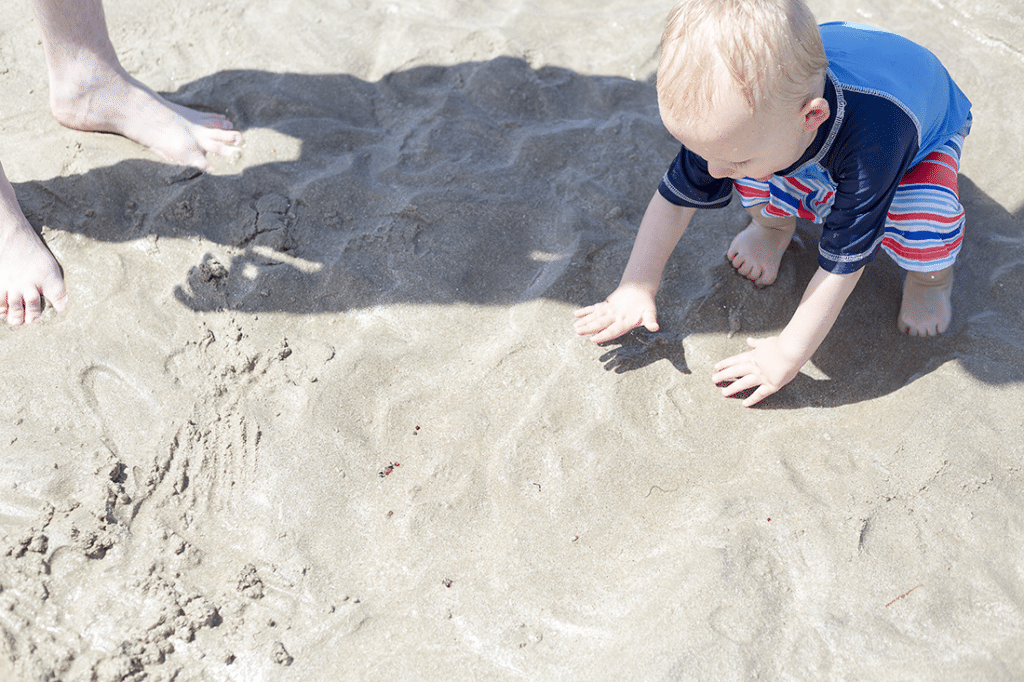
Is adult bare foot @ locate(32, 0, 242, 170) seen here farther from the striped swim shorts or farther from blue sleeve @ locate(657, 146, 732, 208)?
the striped swim shorts

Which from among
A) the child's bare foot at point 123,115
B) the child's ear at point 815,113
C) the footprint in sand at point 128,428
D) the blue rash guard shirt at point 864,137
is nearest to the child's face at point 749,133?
the child's ear at point 815,113

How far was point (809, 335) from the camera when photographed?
187 centimetres

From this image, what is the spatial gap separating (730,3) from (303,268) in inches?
54.6

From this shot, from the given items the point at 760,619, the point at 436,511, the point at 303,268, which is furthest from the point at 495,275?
the point at 760,619

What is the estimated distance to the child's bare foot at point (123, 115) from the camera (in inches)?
96.5

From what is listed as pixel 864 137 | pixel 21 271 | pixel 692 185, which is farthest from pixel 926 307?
pixel 21 271

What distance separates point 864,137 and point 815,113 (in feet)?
0.59

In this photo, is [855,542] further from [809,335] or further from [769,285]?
[769,285]

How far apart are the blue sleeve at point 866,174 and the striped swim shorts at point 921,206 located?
0.18 m

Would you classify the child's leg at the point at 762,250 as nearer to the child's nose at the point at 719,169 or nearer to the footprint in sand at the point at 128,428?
the child's nose at the point at 719,169

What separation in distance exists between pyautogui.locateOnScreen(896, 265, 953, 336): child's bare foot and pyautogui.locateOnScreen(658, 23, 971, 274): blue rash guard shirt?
1.31 ft

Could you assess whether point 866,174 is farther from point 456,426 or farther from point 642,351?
point 456,426

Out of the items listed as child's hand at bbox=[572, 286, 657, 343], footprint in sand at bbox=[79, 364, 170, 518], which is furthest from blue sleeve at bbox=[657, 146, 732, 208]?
footprint in sand at bbox=[79, 364, 170, 518]

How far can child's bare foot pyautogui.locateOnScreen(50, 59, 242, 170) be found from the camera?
2.45m
